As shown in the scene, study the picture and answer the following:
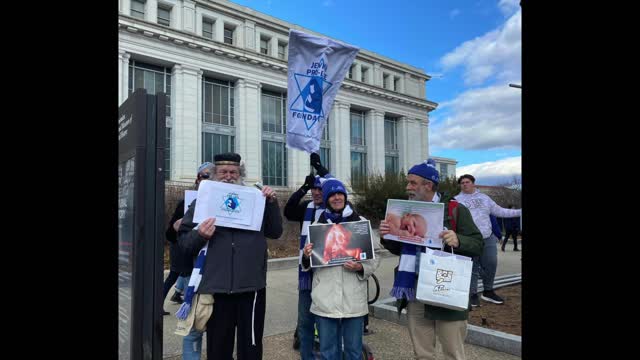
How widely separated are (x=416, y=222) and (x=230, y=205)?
1.49 meters

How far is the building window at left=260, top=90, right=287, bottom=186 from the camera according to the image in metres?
37.2

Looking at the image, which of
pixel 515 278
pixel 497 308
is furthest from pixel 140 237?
pixel 515 278

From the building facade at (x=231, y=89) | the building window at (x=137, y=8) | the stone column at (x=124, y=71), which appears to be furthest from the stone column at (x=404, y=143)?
the stone column at (x=124, y=71)

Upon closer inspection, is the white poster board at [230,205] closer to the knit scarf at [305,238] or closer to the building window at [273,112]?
the knit scarf at [305,238]

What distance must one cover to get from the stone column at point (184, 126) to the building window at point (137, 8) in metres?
5.06

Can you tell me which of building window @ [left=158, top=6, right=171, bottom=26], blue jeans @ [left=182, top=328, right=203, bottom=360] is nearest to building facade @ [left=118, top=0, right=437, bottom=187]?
building window @ [left=158, top=6, right=171, bottom=26]

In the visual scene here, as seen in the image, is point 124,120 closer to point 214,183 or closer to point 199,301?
point 214,183

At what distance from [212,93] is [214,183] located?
33.7m

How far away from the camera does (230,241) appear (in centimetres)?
323

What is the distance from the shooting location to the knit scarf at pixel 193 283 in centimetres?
312

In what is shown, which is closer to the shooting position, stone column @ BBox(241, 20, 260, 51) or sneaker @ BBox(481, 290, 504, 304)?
sneaker @ BBox(481, 290, 504, 304)

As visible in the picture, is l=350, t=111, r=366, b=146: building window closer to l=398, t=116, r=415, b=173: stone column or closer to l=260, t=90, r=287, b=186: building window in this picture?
l=398, t=116, r=415, b=173: stone column

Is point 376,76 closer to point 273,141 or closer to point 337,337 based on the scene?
point 273,141

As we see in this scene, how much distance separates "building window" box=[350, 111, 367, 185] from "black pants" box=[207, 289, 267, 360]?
133ft
